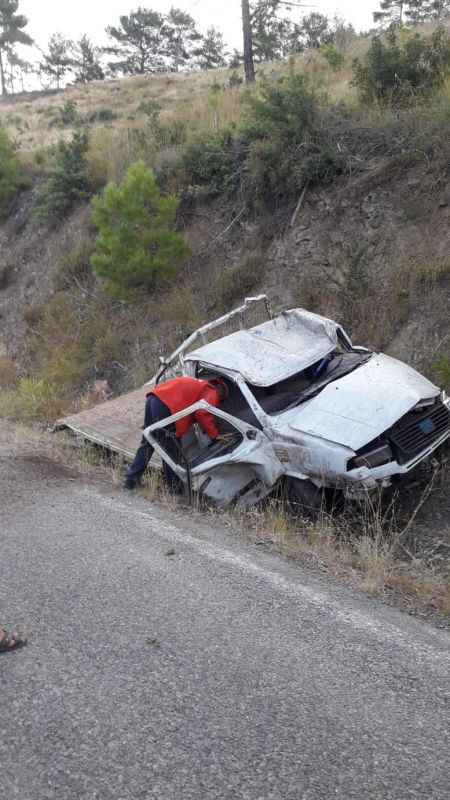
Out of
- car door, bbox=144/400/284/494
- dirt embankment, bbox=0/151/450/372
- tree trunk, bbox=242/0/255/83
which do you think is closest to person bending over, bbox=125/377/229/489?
car door, bbox=144/400/284/494

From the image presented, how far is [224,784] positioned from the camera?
11.1 feet

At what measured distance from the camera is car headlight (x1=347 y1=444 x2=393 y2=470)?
22.6 feet

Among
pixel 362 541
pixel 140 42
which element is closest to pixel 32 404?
pixel 362 541

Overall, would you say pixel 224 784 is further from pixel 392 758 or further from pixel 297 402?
pixel 297 402

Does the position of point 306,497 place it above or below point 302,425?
below

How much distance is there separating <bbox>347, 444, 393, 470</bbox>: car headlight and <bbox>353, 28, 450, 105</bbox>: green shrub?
30.0 ft

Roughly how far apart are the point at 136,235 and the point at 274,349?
6.55 metres

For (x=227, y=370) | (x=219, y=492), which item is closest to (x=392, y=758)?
(x=219, y=492)

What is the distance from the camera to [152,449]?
803 cm

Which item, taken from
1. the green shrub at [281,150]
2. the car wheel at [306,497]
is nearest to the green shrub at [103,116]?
the green shrub at [281,150]

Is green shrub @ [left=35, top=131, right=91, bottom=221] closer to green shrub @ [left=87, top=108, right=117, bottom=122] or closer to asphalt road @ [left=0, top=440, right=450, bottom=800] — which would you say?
green shrub @ [left=87, top=108, right=117, bottom=122]

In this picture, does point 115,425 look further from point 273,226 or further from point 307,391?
point 273,226

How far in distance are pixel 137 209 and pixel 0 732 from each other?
1146 cm

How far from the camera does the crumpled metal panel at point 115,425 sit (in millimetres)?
9062
